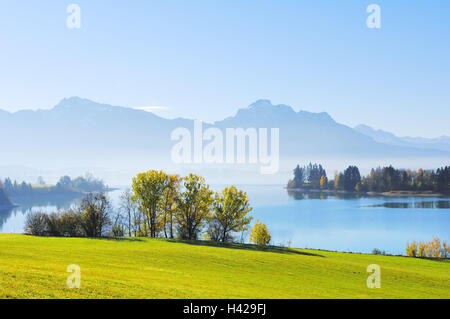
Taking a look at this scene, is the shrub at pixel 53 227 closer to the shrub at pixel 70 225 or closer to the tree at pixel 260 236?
the shrub at pixel 70 225

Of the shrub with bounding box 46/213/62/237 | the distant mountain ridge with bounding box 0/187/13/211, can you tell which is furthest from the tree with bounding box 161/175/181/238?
the distant mountain ridge with bounding box 0/187/13/211

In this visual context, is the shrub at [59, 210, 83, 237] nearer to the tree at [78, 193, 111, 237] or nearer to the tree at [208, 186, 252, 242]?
the tree at [78, 193, 111, 237]

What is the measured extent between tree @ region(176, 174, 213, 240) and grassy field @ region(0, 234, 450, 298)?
19842 mm

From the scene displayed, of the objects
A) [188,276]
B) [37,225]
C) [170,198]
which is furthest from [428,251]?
[37,225]

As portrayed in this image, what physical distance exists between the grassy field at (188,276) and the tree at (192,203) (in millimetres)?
19842

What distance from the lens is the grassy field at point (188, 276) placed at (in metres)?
16.5

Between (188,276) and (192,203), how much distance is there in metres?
33.9

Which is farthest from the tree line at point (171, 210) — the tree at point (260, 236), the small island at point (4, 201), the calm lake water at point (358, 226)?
the small island at point (4, 201)

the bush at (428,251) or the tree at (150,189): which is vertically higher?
the tree at (150,189)

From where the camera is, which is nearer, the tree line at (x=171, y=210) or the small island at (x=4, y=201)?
the tree line at (x=171, y=210)

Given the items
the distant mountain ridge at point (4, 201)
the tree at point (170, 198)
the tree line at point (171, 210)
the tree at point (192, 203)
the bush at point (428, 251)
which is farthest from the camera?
the distant mountain ridge at point (4, 201)

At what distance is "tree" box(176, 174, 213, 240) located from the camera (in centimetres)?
5662
